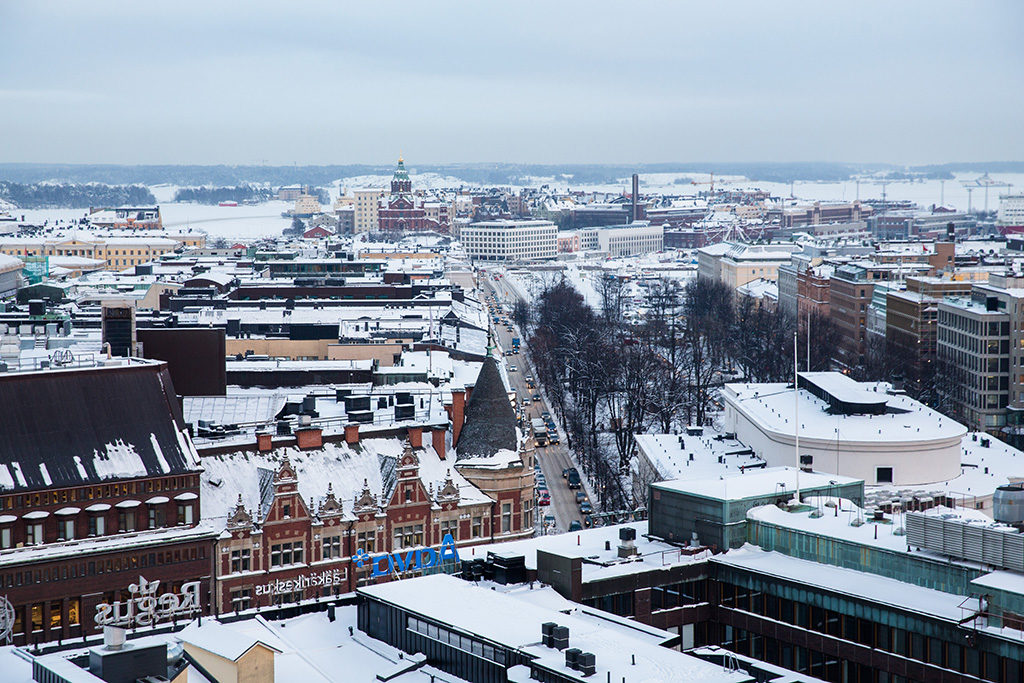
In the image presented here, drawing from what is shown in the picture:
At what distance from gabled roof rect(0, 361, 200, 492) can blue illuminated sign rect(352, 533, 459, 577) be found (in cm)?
1024

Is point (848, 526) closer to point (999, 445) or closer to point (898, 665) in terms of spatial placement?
point (898, 665)

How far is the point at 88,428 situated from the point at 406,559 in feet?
57.9

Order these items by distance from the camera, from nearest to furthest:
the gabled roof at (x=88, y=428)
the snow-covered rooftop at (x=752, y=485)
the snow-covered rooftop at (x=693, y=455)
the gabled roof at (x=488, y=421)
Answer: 1. the snow-covered rooftop at (x=752, y=485)
2. the gabled roof at (x=88, y=428)
3. the gabled roof at (x=488, y=421)
4. the snow-covered rooftop at (x=693, y=455)

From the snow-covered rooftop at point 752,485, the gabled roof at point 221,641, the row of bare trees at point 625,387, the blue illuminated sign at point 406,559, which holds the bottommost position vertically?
the row of bare trees at point 625,387

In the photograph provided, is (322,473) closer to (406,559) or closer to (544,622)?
(406,559)

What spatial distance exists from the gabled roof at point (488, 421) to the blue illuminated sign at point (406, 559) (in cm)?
782

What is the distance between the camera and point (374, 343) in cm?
14738

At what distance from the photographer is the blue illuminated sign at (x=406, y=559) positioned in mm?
76812

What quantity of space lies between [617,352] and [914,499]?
4278 inches

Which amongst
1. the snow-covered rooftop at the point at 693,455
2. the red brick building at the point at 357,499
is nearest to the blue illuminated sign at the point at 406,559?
the red brick building at the point at 357,499

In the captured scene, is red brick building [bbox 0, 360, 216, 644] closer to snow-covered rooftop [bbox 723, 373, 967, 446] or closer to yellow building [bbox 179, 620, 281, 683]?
yellow building [bbox 179, 620, 281, 683]

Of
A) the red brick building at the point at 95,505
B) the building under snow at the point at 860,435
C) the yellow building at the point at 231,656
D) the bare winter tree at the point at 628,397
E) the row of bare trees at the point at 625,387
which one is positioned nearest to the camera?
the yellow building at the point at 231,656

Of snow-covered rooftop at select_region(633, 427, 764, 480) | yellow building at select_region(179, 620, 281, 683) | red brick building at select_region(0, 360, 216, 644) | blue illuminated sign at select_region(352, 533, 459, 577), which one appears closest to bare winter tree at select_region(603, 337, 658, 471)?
snow-covered rooftop at select_region(633, 427, 764, 480)

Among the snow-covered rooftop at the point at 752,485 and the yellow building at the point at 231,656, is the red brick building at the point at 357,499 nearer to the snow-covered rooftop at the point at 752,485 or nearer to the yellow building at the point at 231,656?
the snow-covered rooftop at the point at 752,485
